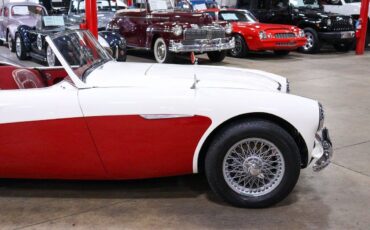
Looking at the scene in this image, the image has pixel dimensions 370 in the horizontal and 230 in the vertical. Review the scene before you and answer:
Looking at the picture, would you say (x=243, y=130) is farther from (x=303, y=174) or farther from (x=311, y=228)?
(x=303, y=174)

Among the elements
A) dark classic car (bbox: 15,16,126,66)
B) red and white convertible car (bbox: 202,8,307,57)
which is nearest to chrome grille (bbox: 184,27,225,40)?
red and white convertible car (bbox: 202,8,307,57)

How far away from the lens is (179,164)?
323 cm

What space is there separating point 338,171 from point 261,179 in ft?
3.65

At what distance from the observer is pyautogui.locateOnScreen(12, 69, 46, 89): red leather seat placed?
3.67 meters

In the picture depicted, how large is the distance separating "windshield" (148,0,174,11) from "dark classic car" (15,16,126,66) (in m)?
1.55

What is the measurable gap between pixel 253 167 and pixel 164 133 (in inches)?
27.6

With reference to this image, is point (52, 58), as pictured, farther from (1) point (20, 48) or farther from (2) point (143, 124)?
(1) point (20, 48)

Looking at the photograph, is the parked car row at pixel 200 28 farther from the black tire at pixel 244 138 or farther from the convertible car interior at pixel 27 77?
the black tire at pixel 244 138

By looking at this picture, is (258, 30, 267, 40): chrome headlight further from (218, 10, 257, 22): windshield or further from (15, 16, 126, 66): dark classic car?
(15, 16, 126, 66): dark classic car

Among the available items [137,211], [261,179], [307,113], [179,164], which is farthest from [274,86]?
[137,211]

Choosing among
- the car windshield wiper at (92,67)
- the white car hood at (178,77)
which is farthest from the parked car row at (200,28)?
the white car hood at (178,77)

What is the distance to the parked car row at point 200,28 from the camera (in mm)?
10227

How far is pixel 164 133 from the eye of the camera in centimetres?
312

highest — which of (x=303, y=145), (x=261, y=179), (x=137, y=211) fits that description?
(x=303, y=145)
